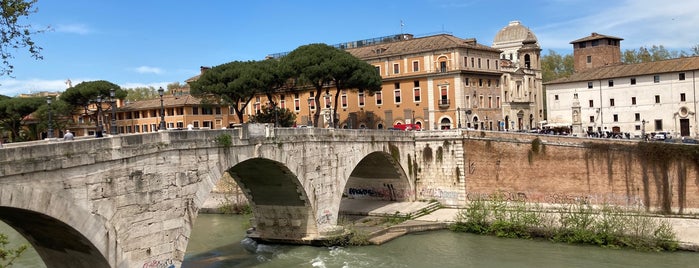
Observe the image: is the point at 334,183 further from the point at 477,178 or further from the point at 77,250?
the point at 77,250

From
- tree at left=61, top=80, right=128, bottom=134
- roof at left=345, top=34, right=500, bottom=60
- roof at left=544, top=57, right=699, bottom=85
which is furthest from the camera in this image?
roof at left=345, top=34, right=500, bottom=60

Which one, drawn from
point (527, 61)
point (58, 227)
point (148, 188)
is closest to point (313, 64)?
point (527, 61)

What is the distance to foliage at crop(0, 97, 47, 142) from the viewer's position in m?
45.9

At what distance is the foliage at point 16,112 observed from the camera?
45.9 m

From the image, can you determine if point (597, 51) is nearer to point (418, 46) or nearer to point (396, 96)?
point (418, 46)

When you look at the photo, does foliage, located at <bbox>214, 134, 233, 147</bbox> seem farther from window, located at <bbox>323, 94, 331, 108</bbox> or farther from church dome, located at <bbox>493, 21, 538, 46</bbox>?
church dome, located at <bbox>493, 21, 538, 46</bbox>

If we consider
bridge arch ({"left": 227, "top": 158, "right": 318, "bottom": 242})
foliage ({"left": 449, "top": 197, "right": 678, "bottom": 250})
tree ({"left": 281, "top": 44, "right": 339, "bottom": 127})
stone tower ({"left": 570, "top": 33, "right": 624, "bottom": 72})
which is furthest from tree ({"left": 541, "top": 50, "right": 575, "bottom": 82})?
bridge arch ({"left": 227, "top": 158, "right": 318, "bottom": 242})

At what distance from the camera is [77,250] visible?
1557 centimetres

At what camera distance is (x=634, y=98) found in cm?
4747

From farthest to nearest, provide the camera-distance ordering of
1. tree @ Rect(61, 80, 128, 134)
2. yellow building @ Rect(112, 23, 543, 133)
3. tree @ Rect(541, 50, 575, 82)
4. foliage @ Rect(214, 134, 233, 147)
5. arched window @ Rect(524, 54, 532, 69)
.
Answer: tree @ Rect(541, 50, 575, 82)
arched window @ Rect(524, 54, 532, 69)
yellow building @ Rect(112, 23, 543, 133)
tree @ Rect(61, 80, 128, 134)
foliage @ Rect(214, 134, 233, 147)

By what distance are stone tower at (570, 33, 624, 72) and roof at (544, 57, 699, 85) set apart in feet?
22.1

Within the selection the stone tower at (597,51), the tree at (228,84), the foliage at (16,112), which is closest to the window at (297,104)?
the tree at (228,84)

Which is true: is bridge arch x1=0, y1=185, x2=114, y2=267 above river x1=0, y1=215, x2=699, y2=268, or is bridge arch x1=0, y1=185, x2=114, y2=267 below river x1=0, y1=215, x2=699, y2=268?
above

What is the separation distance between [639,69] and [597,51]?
11.1 metres
